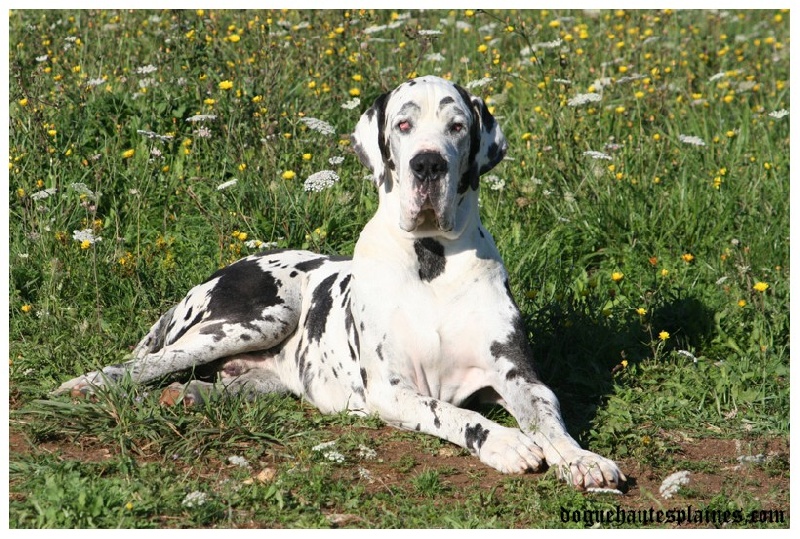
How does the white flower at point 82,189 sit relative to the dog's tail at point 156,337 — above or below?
above

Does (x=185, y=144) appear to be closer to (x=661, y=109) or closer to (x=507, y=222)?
(x=507, y=222)

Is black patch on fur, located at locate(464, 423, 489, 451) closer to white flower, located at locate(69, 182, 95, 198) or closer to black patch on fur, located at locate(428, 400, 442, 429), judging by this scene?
black patch on fur, located at locate(428, 400, 442, 429)

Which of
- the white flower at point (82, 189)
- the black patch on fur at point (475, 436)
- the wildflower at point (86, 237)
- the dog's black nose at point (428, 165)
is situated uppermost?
the dog's black nose at point (428, 165)

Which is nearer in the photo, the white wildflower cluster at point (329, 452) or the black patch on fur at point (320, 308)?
the white wildflower cluster at point (329, 452)

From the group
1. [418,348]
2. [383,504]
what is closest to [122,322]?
[418,348]

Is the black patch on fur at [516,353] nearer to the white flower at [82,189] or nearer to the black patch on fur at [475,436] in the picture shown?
the black patch on fur at [475,436]

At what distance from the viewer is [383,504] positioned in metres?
4.02

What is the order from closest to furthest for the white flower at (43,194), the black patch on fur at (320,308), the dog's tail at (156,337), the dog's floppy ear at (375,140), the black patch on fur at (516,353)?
the black patch on fur at (516,353)
the dog's floppy ear at (375,140)
the black patch on fur at (320,308)
the dog's tail at (156,337)
the white flower at (43,194)

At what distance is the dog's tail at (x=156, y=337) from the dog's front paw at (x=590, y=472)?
249 centimetres

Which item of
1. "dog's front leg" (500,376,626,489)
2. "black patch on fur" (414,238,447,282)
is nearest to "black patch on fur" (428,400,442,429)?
"dog's front leg" (500,376,626,489)

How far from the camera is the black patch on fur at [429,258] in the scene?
16.2 ft

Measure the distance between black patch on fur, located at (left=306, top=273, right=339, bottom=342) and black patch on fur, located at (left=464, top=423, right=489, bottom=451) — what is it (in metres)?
1.21

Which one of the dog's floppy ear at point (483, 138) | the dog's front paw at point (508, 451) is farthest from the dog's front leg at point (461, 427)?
the dog's floppy ear at point (483, 138)

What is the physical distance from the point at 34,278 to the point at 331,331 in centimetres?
199
